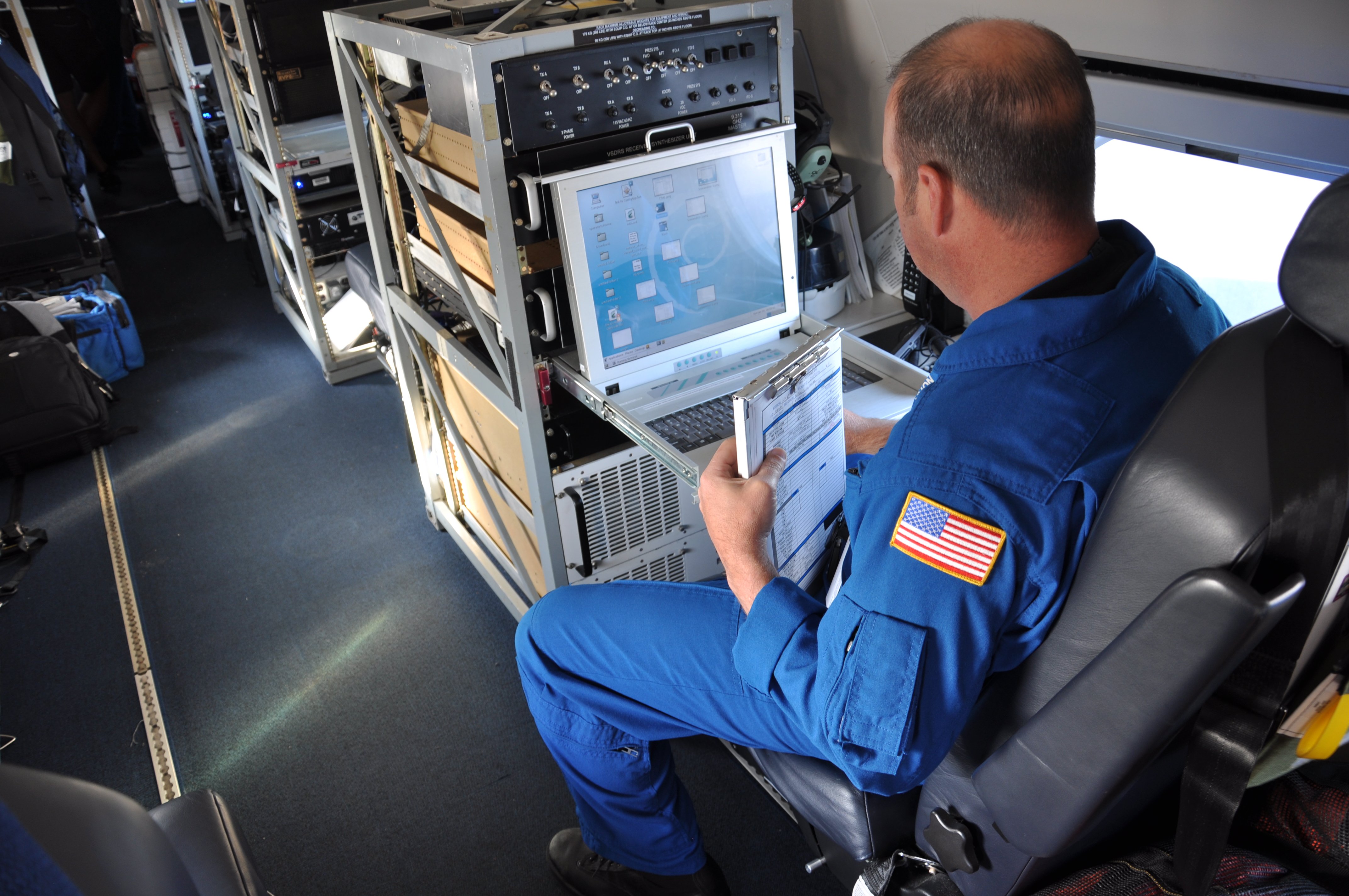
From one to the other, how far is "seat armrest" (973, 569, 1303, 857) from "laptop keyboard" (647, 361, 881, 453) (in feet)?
3.04

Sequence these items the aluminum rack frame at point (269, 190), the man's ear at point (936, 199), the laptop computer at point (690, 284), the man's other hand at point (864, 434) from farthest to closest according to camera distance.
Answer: the aluminum rack frame at point (269, 190), the laptop computer at point (690, 284), the man's other hand at point (864, 434), the man's ear at point (936, 199)

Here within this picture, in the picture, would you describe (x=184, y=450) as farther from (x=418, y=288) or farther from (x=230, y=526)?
(x=418, y=288)

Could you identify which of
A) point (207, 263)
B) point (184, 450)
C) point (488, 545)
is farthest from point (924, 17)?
point (207, 263)

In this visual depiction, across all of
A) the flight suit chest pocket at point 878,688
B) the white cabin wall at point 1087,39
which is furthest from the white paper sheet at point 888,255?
the flight suit chest pocket at point 878,688

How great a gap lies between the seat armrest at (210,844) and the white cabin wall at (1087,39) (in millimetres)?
2211

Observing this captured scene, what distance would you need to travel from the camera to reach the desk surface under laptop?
1.94m

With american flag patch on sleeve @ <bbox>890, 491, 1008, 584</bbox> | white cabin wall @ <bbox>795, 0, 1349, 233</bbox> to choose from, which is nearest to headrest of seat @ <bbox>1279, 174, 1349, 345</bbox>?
american flag patch on sleeve @ <bbox>890, 491, 1008, 584</bbox>

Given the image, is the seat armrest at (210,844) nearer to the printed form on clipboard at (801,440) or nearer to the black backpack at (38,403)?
the printed form on clipboard at (801,440)

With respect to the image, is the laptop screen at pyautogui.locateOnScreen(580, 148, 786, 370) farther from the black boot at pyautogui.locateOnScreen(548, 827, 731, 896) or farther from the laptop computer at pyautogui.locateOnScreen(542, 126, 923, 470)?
the black boot at pyautogui.locateOnScreen(548, 827, 731, 896)

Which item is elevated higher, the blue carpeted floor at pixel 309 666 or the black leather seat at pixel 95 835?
the black leather seat at pixel 95 835

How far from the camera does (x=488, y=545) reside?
10.1 ft

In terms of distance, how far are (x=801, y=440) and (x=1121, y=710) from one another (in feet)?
2.44

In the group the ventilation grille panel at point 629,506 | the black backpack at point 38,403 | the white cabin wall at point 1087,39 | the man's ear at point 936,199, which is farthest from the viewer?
the black backpack at point 38,403

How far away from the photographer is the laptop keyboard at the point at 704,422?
192 cm
